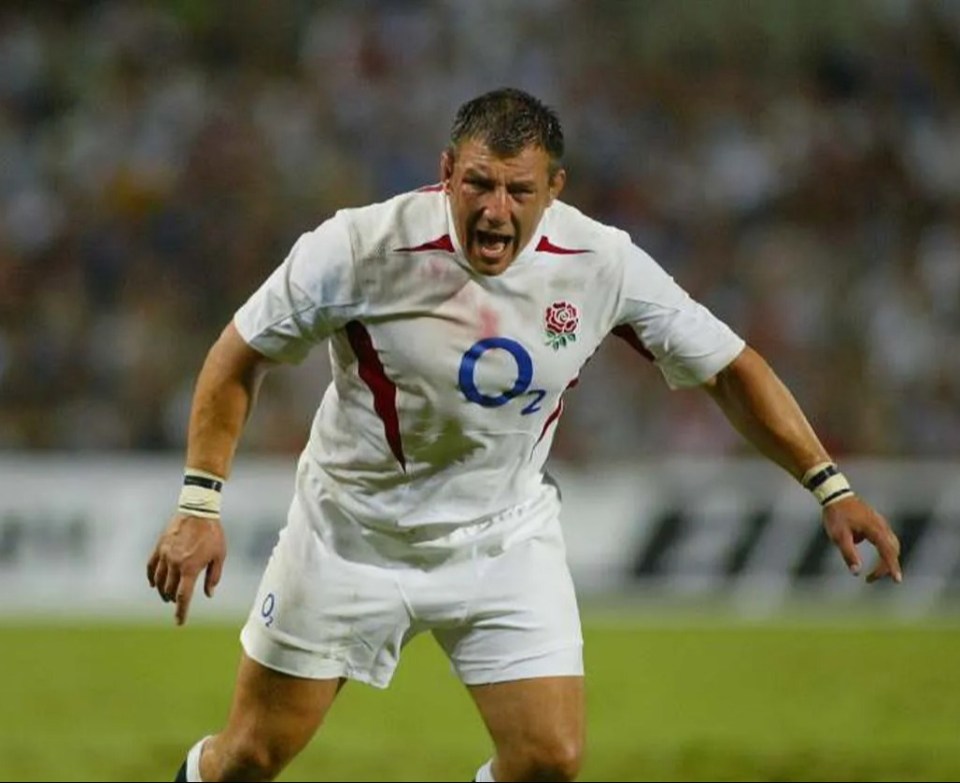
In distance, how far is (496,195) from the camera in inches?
201

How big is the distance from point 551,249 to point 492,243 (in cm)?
27

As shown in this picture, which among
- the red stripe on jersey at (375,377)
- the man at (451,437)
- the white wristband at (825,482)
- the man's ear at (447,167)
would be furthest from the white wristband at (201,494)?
the white wristband at (825,482)

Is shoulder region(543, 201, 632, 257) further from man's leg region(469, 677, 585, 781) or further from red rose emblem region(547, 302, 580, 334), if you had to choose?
man's leg region(469, 677, 585, 781)

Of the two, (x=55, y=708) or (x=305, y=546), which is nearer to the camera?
(x=305, y=546)

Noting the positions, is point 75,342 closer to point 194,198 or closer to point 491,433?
point 194,198

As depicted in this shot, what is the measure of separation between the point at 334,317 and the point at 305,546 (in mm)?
731

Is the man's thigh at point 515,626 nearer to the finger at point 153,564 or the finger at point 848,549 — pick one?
the finger at point 848,549

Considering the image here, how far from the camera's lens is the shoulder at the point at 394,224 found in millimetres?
5344

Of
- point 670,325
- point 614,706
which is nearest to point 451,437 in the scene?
point 670,325

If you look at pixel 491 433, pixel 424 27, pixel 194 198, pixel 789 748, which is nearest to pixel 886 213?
pixel 424 27

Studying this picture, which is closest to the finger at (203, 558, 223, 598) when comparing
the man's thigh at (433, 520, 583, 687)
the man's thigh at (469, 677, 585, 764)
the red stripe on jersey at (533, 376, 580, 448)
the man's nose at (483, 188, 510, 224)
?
the man's thigh at (433, 520, 583, 687)

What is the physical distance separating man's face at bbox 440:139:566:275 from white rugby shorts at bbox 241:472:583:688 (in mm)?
875

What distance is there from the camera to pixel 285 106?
16.1 metres

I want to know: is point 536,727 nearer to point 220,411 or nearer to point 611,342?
point 220,411
